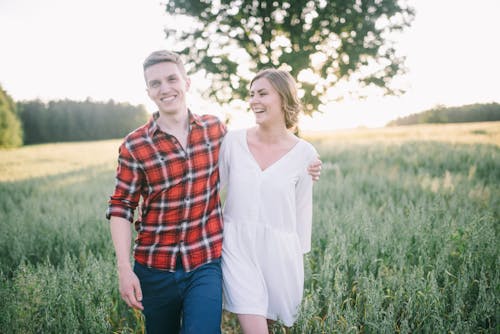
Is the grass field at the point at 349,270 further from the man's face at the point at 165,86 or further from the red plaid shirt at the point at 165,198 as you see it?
the man's face at the point at 165,86

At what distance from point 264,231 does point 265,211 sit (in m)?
0.14

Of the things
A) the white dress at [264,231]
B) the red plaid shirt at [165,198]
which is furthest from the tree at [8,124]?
the white dress at [264,231]

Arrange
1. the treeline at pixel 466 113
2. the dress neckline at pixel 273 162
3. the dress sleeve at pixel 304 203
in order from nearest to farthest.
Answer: the dress neckline at pixel 273 162
the dress sleeve at pixel 304 203
the treeline at pixel 466 113

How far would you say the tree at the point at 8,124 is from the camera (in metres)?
36.0


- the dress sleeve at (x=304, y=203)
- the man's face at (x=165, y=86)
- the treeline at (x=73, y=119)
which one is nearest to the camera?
the man's face at (x=165, y=86)

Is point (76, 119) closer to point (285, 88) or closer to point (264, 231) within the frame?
point (285, 88)

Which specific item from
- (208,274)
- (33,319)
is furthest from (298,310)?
(33,319)

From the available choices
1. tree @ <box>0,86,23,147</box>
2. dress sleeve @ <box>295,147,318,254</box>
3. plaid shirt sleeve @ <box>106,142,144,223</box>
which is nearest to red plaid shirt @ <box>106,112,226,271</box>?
plaid shirt sleeve @ <box>106,142,144,223</box>

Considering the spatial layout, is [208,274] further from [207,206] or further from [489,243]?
[489,243]

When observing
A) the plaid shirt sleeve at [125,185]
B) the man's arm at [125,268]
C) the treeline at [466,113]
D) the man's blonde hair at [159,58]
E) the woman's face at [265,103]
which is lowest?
the man's arm at [125,268]

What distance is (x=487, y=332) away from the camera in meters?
2.44

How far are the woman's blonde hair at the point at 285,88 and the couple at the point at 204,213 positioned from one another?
0.02m

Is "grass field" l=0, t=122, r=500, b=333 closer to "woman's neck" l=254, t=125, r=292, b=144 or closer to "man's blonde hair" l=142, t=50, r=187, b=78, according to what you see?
"woman's neck" l=254, t=125, r=292, b=144

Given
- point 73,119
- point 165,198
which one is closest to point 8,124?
point 73,119
